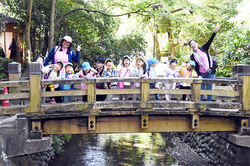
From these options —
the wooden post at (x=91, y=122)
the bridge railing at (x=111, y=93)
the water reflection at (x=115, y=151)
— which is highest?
the bridge railing at (x=111, y=93)

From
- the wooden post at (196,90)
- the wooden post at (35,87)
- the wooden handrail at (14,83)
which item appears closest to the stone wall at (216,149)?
the wooden post at (196,90)

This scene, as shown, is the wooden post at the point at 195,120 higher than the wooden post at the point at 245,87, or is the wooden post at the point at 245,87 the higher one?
the wooden post at the point at 245,87

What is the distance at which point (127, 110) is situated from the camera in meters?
8.00

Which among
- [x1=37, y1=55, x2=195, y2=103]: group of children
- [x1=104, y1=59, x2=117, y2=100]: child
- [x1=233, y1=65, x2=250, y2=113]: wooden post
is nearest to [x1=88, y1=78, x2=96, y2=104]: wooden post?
[x1=37, y1=55, x2=195, y2=103]: group of children

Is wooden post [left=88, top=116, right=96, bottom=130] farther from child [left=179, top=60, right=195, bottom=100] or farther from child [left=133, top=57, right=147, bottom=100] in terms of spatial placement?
child [left=179, top=60, right=195, bottom=100]

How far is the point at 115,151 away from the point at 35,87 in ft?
21.3

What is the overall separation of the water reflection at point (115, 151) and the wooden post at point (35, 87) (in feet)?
14.3

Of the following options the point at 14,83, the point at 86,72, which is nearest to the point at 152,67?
the point at 86,72

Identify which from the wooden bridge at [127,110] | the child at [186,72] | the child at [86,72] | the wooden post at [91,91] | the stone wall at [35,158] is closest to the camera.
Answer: the stone wall at [35,158]

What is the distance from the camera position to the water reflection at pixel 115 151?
37.7ft

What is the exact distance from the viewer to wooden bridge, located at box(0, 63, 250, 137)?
7383mm

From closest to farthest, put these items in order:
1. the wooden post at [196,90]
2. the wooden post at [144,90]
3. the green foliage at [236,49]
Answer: the wooden post at [144,90] → the wooden post at [196,90] → the green foliage at [236,49]

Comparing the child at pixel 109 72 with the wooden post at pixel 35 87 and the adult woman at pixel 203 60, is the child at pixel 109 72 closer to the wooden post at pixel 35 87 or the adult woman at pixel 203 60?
the wooden post at pixel 35 87

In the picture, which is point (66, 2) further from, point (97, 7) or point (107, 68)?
point (107, 68)
